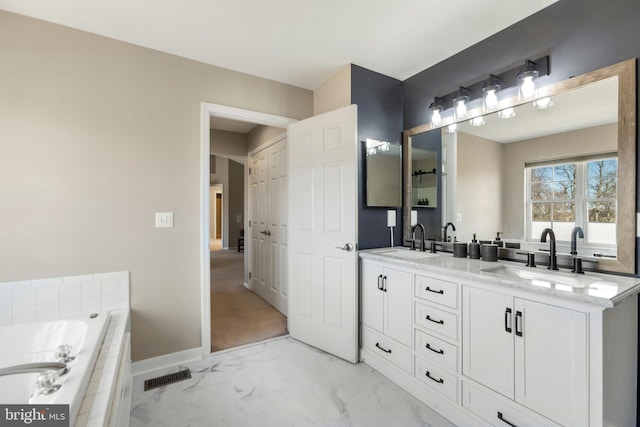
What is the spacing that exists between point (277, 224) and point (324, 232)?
116 cm

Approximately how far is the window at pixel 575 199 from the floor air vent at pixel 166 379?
2.72 m

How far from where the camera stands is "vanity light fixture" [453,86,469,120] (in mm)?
2252


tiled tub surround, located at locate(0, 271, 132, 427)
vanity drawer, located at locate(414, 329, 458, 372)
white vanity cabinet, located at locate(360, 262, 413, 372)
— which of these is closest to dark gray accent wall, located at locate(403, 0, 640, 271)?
vanity drawer, located at locate(414, 329, 458, 372)

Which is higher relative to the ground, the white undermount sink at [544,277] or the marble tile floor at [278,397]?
the white undermount sink at [544,277]

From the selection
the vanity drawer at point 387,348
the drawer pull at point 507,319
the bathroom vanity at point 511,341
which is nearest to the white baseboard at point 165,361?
the vanity drawer at point 387,348

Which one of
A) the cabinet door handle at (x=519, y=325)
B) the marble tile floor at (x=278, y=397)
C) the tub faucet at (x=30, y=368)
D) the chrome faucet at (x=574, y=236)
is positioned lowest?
the marble tile floor at (x=278, y=397)

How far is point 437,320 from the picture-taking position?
6.06 ft

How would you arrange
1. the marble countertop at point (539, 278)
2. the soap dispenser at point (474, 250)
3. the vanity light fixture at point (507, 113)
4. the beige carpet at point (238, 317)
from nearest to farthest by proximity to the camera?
the marble countertop at point (539, 278) < the vanity light fixture at point (507, 113) < the soap dispenser at point (474, 250) < the beige carpet at point (238, 317)

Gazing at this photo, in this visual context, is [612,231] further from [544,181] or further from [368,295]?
[368,295]

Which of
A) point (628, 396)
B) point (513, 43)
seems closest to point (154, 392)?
point (628, 396)

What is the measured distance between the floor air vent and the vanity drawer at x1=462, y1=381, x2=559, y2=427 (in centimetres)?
196

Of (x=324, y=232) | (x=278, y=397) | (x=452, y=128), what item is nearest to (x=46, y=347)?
(x=278, y=397)

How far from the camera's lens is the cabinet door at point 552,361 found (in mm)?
1262

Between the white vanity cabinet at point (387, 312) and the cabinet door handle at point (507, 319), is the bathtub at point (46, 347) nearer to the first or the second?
the white vanity cabinet at point (387, 312)
